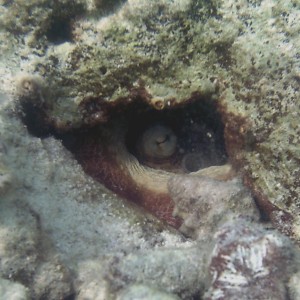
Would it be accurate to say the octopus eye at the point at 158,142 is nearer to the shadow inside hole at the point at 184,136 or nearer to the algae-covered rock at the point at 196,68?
the shadow inside hole at the point at 184,136

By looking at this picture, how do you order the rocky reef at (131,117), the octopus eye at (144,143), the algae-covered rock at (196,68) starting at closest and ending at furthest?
the rocky reef at (131,117), the algae-covered rock at (196,68), the octopus eye at (144,143)

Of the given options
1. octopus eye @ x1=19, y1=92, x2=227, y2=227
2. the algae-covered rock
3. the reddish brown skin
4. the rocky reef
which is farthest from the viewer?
the reddish brown skin

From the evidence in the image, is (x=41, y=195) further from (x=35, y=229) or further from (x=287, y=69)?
(x=287, y=69)

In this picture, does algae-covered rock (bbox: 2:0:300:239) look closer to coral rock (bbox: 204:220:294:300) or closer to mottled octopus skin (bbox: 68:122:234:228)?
mottled octopus skin (bbox: 68:122:234:228)

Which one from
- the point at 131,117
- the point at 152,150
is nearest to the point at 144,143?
the point at 152,150

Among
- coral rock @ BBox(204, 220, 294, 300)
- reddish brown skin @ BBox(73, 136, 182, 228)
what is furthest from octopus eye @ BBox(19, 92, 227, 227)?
coral rock @ BBox(204, 220, 294, 300)

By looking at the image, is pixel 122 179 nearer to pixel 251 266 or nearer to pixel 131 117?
pixel 131 117

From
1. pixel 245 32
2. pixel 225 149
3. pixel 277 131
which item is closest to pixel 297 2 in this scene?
pixel 245 32

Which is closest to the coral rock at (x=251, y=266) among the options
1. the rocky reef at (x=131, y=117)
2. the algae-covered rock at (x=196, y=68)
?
the rocky reef at (x=131, y=117)
